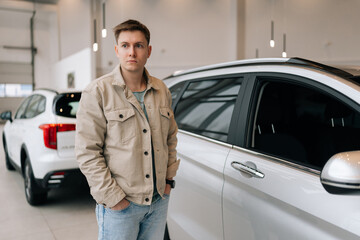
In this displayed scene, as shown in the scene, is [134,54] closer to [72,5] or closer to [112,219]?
[112,219]

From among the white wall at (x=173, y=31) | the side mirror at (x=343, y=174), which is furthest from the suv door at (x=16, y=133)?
the white wall at (x=173, y=31)

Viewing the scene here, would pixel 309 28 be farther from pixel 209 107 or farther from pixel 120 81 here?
pixel 120 81

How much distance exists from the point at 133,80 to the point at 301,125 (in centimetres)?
129

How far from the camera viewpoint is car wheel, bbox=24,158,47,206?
380 centimetres

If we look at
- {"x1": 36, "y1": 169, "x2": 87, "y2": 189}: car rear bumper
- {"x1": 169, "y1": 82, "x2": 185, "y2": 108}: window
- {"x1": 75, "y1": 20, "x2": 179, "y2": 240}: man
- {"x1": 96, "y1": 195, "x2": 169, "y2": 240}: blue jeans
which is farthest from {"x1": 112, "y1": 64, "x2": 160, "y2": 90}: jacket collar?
{"x1": 36, "y1": 169, "x2": 87, "y2": 189}: car rear bumper

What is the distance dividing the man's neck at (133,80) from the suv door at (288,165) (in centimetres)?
61

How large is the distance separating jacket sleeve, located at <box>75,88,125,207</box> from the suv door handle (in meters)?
0.60

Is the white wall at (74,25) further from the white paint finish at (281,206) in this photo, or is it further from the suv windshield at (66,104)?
the white paint finish at (281,206)

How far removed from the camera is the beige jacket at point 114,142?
1.30 meters

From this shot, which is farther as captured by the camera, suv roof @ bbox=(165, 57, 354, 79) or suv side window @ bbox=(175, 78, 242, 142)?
suv side window @ bbox=(175, 78, 242, 142)

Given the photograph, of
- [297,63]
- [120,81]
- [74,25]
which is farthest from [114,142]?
[74,25]

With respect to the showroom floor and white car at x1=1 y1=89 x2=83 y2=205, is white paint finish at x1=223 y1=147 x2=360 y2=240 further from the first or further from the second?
white car at x1=1 y1=89 x2=83 y2=205

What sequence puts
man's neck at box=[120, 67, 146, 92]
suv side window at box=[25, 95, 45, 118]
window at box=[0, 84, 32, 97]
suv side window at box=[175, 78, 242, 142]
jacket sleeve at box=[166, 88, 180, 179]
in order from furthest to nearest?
1. window at box=[0, 84, 32, 97]
2. suv side window at box=[25, 95, 45, 118]
3. suv side window at box=[175, 78, 242, 142]
4. jacket sleeve at box=[166, 88, 180, 179]
5. man's neck at box=[120, 67, 146, 92]

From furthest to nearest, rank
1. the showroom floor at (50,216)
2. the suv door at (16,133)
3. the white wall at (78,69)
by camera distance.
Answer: the white wall at (78,69), the suv door at (16,133), the showroom floor at (50,216)
